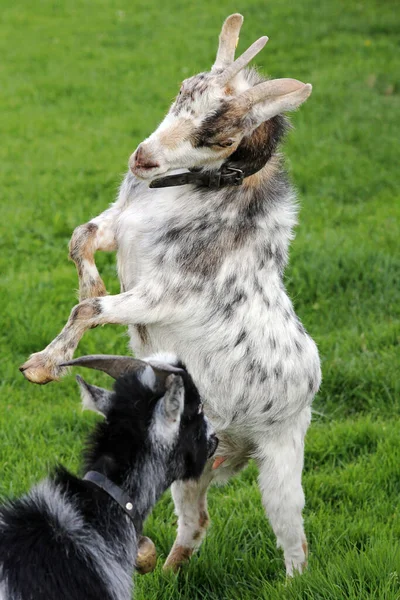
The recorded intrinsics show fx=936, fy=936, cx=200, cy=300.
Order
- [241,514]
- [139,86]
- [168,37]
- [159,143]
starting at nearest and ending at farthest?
[159,143], [241,514], [139,86], [168,37]

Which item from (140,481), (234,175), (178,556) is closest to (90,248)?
(234,175)

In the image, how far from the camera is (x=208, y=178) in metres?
4.02

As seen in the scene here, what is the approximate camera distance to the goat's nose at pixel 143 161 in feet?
12.4

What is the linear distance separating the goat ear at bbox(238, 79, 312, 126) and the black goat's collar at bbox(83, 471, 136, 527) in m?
1.61

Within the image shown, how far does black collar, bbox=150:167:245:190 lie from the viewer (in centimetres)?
400

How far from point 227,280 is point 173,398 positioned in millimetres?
847

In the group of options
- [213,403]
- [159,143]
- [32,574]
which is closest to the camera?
[32,574]

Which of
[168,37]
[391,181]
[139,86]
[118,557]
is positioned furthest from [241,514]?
[168,37]

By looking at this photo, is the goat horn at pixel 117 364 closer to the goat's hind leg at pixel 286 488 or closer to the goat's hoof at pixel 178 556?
the goat's hind leg at pixel 286 488

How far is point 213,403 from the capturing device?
13.4 feet

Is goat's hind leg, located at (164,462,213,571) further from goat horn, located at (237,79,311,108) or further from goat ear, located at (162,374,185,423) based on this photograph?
goat horn, located at (237,79,311,108)

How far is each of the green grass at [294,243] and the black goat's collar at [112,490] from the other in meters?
0.87

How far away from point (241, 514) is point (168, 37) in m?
11.2

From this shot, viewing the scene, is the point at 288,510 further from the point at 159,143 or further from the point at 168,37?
the point at 168,37
